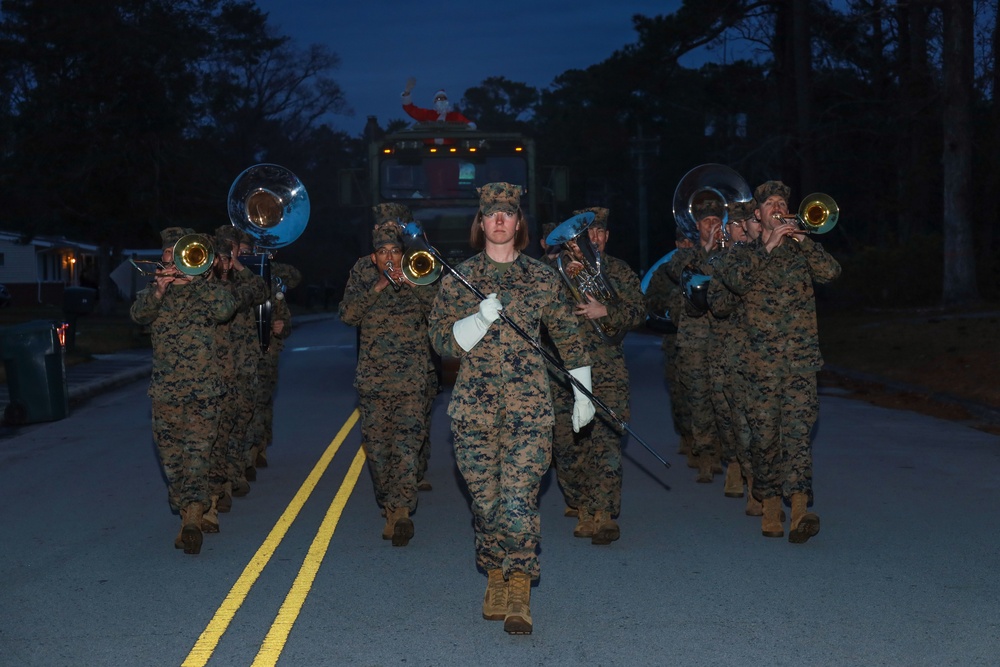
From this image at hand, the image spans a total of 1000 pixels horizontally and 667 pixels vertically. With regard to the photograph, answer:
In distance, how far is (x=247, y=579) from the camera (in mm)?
7125

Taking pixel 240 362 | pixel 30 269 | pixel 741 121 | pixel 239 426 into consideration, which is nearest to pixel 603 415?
pixel 240 362

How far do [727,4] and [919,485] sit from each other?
2992 centimetres

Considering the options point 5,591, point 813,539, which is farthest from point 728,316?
point 5,591


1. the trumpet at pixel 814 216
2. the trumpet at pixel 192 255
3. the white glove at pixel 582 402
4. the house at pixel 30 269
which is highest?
the trumpet at pixel 814 216

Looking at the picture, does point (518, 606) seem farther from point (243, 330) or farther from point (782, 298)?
point (243, 330)

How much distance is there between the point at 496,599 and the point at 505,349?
3.92 ft

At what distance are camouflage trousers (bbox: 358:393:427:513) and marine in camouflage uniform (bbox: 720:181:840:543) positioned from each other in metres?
2.06

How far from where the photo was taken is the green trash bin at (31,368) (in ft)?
49.8

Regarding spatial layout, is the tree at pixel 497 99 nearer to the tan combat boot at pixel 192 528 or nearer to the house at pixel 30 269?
the house at pixel 30 269

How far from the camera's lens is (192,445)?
312 inches

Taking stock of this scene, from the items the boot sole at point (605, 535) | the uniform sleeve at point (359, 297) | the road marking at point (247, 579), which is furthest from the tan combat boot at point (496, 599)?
the uniform sleeve at point (359, 297)

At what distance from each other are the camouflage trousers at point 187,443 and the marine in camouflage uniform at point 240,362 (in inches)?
22.5

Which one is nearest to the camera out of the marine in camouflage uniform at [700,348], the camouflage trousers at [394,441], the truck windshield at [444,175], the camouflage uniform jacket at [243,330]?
the camouflage trousers at [394,441]

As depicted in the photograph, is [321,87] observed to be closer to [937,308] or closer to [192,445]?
[937,308]
